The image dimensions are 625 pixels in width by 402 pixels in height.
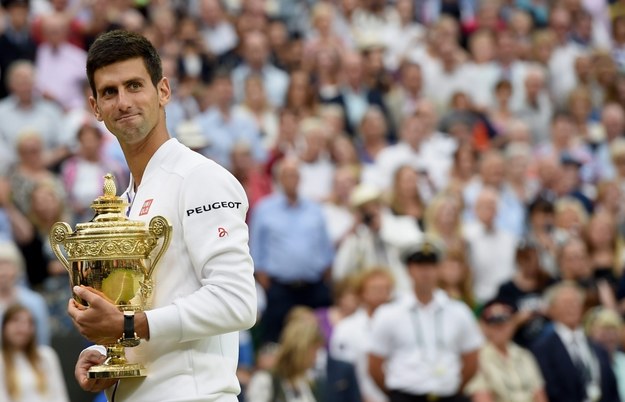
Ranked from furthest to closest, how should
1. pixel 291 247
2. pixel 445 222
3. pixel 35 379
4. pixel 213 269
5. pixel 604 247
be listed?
1. pixel 604 247
2. pixel 445 222
3. pixel 291 247
4. pixel 35 379
5. pixel 213 269

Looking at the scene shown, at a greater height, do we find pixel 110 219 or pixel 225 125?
pixel 110 219

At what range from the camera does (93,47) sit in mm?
4488

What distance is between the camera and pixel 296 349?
408 inches

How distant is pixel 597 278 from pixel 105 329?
31.2ft

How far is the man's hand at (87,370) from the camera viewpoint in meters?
4.47

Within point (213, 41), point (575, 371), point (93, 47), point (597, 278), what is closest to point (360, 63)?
point (213, 41)

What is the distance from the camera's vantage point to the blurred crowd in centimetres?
1116

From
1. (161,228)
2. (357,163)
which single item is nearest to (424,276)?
(357,163)

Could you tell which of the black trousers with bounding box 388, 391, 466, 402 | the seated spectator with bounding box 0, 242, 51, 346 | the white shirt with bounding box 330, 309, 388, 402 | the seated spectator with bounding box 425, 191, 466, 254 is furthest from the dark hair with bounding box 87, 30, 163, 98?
the seated spectator with bounding box 425, 191, 466, 254

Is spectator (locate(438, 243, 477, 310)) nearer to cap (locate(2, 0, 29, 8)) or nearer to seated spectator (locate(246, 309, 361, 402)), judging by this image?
seated spectator (locate(246, 309, 361, 402))

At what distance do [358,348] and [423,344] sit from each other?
0.60 meters

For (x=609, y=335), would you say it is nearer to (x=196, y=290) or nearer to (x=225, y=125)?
(x=225, y=125)

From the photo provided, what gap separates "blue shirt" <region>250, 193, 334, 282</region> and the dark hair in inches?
314

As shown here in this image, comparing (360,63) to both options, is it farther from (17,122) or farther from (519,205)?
(17,122)
